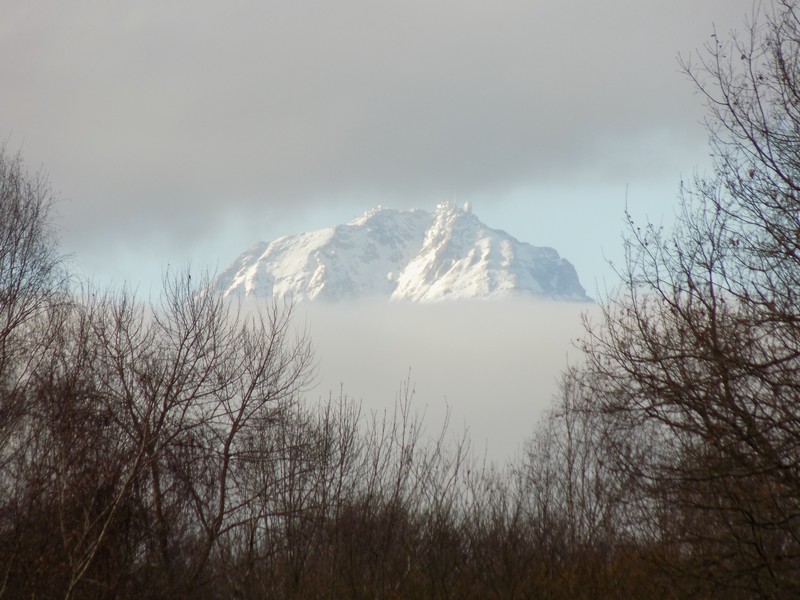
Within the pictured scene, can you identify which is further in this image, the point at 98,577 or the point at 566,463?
the point at 566,463

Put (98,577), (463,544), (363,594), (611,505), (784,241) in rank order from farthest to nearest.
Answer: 1. (463,544)
2. (363,594)
3. (611,505)
4. (98,577)
5. (784,241)

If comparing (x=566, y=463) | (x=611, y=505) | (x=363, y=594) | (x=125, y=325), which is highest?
(x=125, y=325)

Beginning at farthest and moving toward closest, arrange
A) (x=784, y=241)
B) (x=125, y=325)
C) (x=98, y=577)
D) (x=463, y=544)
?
(x=125, y=325)
(x=463, y=544)
(x=98, y=577)
(x=784, y=241)

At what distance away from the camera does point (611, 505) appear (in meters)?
13.2

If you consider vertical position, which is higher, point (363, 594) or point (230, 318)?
point (230, 318)

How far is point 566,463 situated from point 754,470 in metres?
28.5

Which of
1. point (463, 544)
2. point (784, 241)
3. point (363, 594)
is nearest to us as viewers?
point (784, 241)

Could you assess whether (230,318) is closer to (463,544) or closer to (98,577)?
(463,544)

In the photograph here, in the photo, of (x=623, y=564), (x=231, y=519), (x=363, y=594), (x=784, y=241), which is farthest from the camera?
(x=231, y=519)

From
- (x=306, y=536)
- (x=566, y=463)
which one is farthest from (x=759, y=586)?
(x=566, y=463)

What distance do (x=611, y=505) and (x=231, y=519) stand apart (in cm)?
1074

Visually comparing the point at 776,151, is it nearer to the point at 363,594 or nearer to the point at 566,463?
the point at 363,594

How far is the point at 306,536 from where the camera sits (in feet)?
50.3

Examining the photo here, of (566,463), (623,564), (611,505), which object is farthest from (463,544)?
(566,463)
